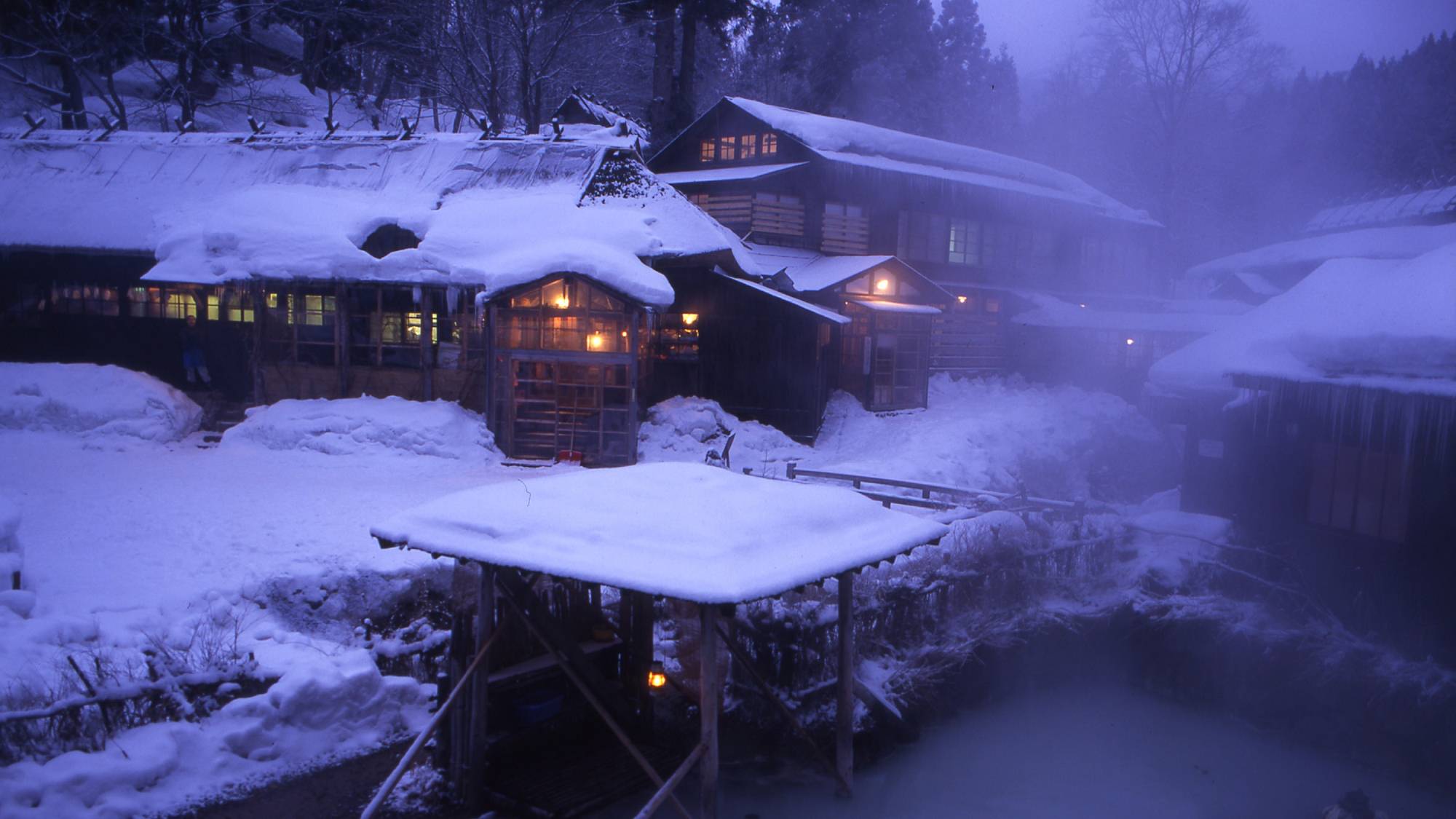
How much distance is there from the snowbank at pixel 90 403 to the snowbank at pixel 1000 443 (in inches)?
526

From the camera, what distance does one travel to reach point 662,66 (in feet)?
106

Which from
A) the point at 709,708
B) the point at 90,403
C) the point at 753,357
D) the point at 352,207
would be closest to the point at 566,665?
the point at 709,708

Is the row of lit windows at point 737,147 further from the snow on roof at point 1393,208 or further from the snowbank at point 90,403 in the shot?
the snowbank at point 90,403

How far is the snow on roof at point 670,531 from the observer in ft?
18.8

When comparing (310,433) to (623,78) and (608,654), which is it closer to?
(608,654)

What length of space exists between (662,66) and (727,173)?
24.1ft

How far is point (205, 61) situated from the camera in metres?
32.6

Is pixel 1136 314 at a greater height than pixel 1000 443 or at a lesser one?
greater

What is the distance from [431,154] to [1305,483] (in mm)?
19340

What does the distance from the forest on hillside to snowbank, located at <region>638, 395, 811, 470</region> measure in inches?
357

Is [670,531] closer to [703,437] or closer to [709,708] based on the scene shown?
[709,708]

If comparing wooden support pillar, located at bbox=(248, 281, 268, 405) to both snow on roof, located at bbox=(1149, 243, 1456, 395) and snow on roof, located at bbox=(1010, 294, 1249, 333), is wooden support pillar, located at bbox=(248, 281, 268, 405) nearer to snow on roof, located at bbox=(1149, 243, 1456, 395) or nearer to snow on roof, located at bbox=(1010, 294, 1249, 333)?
snow on roof, located at bbox=(1149, 243, 1456, 395)

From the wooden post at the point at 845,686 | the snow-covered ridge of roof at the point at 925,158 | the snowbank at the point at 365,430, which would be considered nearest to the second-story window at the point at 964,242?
the snow-covered ridge of roof at the point at 925,158

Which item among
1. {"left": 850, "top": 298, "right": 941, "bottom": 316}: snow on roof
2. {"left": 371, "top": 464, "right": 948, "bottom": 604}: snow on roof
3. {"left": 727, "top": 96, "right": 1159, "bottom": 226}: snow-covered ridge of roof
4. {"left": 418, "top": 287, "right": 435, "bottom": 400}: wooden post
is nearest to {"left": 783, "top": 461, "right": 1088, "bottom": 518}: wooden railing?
{"left": 371, "top": 464, "right": 948, "bottom": 604}: snow on roof
